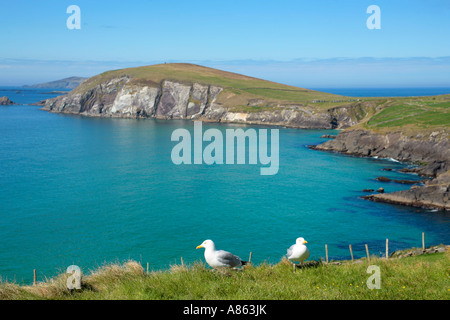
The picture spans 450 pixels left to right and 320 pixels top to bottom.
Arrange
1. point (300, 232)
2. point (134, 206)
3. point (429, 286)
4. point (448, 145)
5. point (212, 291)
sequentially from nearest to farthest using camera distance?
point (212, 291), point (429, 286), point (300, 232), point (134, 206), point (448, 145)

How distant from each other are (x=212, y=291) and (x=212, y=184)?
50.7 m

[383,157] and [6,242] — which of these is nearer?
[6,242]

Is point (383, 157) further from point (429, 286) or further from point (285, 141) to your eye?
point (429, 286)

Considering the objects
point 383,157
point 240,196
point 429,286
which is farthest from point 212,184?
point 429,286

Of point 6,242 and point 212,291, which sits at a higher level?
point 212,291

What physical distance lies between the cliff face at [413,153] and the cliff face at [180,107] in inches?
1626

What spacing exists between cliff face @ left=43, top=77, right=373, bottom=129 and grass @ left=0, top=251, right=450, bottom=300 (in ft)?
405

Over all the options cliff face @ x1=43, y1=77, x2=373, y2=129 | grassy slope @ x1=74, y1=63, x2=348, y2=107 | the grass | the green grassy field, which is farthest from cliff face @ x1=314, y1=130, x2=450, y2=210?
grassy slope @ x1=74, y1=63, x2=348, y2=107

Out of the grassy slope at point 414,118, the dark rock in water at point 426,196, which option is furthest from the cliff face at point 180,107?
the dark rock in water at point 426,196

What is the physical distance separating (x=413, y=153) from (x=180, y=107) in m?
106

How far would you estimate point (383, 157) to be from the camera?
85.7 m

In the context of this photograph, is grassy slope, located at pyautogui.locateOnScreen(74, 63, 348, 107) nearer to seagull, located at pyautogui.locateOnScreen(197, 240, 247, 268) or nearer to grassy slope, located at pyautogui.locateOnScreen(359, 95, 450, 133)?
grassy slope, located at pyautogui.locateOnScreen(359, 95, 450, 133)

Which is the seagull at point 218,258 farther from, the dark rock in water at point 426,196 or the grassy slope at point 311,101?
the grassy slope at point 311,101

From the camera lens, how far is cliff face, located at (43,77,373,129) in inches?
5463
